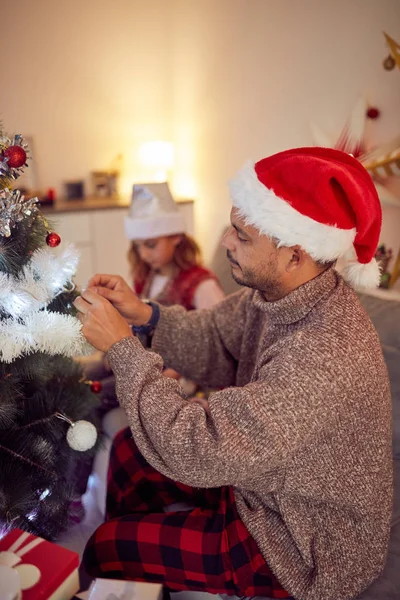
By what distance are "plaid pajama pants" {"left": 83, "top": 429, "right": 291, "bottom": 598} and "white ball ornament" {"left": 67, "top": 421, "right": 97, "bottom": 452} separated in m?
0.22

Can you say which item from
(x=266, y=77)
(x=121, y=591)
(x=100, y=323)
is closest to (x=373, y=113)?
(x=266, y=77)

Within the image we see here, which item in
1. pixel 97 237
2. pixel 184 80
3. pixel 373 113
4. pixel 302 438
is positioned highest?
pixel 184 80

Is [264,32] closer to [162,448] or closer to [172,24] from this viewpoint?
[172,24]

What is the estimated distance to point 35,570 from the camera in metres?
0.67

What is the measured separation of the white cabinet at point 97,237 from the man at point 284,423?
2.06 meters

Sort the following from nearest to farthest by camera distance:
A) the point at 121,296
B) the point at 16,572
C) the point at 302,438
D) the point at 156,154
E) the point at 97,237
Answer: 1. the point at 16,572
2. the point at 302,438
3. the point at 121,296
4. the point at 97,237
5. the point at 156,154

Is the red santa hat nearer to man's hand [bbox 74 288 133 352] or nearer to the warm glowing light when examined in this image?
man's hand [bbox 74 288 133 352]

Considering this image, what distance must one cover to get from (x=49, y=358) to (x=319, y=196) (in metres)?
0.57

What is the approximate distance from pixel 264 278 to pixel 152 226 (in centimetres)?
85

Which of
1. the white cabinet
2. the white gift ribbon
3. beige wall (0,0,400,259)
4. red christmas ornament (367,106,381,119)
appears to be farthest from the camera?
the white cabinet

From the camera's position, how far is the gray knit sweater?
75cm

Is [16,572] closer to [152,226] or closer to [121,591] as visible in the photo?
[121,591]

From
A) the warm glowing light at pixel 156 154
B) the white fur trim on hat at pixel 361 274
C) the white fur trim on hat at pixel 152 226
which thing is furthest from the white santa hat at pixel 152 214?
the warm glowing light at pixel 156 154

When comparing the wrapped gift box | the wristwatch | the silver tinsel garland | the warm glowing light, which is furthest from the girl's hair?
the warm glowing light
